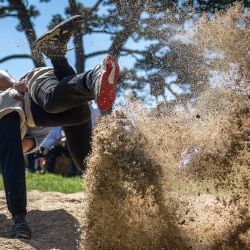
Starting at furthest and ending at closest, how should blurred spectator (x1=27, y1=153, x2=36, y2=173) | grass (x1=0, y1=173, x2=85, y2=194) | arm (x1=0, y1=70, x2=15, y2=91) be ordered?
blurred spectator (x1=27, y1=153, x2=36, y2=173), grass (x1=0, y1=173, x2=85, y2=194), arm (x1=0, y1=70, x2=15, y2=91)

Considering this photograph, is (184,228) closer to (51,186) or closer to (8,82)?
(8,82)

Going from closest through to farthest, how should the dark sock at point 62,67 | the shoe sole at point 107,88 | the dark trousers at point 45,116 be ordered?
the shoe sole at point 107,88, the dark trousers at point 45,116, the dark sock at point 62,67

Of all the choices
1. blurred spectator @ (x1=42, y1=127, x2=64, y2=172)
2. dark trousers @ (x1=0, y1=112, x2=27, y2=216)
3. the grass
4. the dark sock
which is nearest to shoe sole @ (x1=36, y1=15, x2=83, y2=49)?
the dark sock

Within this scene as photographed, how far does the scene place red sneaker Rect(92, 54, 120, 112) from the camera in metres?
3.17

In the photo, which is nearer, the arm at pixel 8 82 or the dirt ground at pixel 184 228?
the dirt ground at pixel 184 228

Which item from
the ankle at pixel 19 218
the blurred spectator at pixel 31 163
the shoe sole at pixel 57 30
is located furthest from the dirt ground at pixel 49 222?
the blurred spectator at pixel 31 163

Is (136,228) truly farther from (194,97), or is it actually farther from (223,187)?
(194,97)

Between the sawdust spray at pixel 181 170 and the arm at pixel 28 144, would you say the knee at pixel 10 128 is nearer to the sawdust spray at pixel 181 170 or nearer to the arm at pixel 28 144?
the arm at pixel 28 144

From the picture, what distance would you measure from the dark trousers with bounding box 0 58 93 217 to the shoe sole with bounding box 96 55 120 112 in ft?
0.64

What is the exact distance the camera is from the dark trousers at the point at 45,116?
3.50 m

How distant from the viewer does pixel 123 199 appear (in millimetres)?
2977

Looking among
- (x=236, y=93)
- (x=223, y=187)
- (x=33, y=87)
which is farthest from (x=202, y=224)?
(x=33, y=87)

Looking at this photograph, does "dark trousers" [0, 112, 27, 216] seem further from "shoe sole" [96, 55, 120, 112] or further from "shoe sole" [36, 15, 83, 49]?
"shoe sole" [96, 55, 120, 112]

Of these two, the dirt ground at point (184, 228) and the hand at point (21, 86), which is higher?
the hand at point (21, 86)
